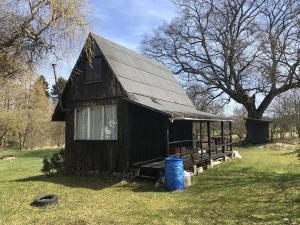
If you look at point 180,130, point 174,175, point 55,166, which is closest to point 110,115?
point 55,166

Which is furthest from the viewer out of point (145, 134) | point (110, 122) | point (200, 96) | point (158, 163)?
point (200, 96)

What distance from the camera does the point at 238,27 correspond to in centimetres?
→ 3562

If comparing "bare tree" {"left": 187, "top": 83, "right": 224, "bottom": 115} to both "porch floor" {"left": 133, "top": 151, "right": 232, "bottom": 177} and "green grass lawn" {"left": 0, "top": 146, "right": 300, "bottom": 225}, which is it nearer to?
→ "porch floor" {"left": 133, "top": 151, "right": 232, "bottom": 177}

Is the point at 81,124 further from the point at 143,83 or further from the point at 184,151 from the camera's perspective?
the point at 184,151

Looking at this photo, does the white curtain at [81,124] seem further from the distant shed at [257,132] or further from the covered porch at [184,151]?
the distant shed at [257,132]

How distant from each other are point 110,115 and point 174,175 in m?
4.18

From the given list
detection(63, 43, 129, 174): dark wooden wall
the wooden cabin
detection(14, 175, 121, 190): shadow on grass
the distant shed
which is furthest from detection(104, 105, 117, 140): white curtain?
the distant shed

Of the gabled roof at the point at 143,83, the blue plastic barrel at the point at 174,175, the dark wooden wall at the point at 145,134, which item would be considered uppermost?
the gabled roof at the point at 143,83

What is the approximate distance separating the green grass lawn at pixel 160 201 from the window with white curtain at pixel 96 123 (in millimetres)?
1829

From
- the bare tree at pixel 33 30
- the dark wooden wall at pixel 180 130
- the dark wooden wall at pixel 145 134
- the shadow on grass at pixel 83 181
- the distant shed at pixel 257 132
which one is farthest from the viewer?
the distant shed at pixel 257 132

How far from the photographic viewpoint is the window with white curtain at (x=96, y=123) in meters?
14.4

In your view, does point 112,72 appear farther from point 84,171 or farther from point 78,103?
point 84,171

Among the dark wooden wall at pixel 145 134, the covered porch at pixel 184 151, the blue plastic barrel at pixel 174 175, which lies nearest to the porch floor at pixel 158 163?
the covered porch at pixel 184 151

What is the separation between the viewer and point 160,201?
10.2 meters
